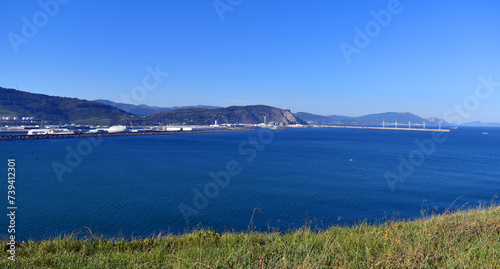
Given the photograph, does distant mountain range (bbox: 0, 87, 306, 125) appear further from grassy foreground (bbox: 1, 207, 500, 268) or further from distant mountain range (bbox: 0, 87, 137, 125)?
grassy foreground (bbox: 1, 207, 500, 268)

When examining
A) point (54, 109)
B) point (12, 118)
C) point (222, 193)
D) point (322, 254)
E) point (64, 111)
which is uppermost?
point (54, 109)

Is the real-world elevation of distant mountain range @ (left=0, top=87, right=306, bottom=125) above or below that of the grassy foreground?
above

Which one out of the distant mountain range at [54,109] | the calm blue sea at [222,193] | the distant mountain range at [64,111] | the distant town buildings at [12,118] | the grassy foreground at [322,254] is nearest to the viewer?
the grassy foreground at [322,254]

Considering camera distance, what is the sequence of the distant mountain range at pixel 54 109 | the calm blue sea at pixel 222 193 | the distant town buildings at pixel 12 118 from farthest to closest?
the distant mountain range at pixel 54 109 < the distant town buildings at pixel 12 118 < the calm blue sea at pixel 222 193

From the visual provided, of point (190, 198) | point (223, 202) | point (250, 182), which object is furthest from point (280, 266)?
point (250, 182)

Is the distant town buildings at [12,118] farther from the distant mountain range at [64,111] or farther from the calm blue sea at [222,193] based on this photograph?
the calm blue sea at [222,193]

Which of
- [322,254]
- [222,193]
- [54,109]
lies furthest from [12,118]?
[322,254]

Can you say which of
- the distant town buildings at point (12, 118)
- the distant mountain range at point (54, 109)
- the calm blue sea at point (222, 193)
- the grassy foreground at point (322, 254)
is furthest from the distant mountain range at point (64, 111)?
the grassy foreground at point (322, 254)

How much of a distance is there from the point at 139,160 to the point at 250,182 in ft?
59.3

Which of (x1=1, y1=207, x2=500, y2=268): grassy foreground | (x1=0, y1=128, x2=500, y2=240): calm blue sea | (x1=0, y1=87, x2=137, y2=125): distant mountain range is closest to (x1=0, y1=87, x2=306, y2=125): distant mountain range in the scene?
(x1=0, y1=87, x2=137, y2=125): distant mountain range

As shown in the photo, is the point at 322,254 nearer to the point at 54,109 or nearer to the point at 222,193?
the point at 222,193

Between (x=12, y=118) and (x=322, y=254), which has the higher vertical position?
(x=12, y=118)

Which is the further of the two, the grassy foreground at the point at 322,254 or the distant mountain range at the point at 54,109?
the distant mountain range at the point at 54,109

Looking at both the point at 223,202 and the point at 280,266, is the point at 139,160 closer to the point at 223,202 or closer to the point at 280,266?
the point at 223,202
